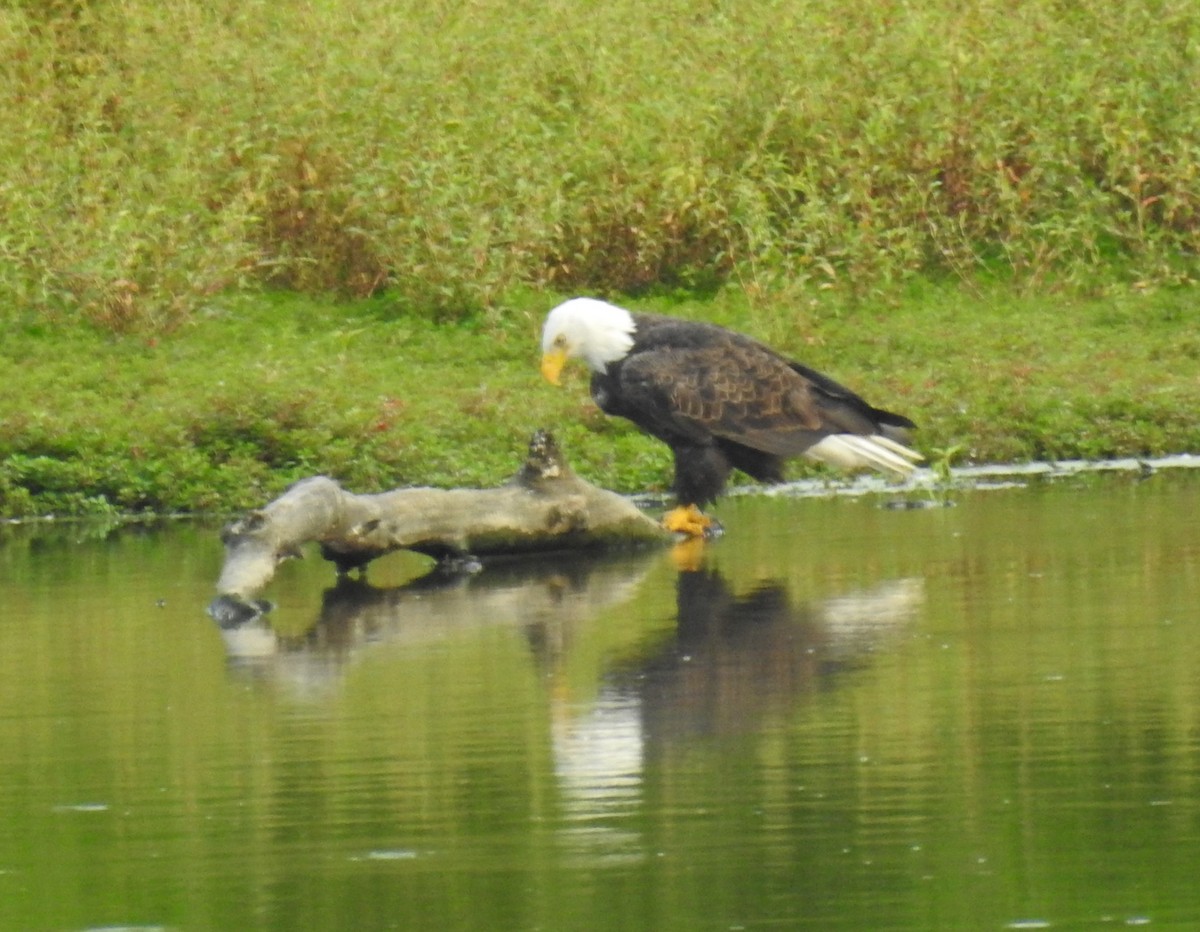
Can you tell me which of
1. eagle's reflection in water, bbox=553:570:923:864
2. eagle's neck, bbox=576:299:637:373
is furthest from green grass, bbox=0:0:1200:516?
eagle's reflection in water, bbox=553:570:923:864

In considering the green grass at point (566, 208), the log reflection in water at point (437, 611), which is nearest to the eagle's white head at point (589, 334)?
the log reflection in water at point (437, 611)

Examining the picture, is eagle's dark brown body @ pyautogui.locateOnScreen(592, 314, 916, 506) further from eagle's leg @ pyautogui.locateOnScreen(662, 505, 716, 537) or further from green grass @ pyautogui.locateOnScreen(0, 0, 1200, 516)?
green grass @ pyautogui.locateOnScreen(0, 0, 1200, 516)

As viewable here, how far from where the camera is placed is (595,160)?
19.1 meters

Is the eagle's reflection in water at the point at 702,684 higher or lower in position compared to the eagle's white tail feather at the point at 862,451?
lower

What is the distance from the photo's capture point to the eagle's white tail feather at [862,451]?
1250cm

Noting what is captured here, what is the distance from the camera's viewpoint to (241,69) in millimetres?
19750

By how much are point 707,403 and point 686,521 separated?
59cm

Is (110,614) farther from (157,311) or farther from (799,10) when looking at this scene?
(799,10)

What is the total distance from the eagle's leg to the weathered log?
13cm

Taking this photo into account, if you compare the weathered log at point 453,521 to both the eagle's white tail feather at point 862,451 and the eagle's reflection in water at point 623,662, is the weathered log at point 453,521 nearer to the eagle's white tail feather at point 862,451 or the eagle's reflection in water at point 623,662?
the eagle's reflection in water at point 623,662

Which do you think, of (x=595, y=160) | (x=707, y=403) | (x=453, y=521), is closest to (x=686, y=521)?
(x=707, y=403)

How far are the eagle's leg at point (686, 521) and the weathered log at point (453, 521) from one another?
0.13m

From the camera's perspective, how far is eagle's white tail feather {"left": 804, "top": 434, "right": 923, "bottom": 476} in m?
12.5

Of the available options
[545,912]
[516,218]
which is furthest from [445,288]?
[545,912]
